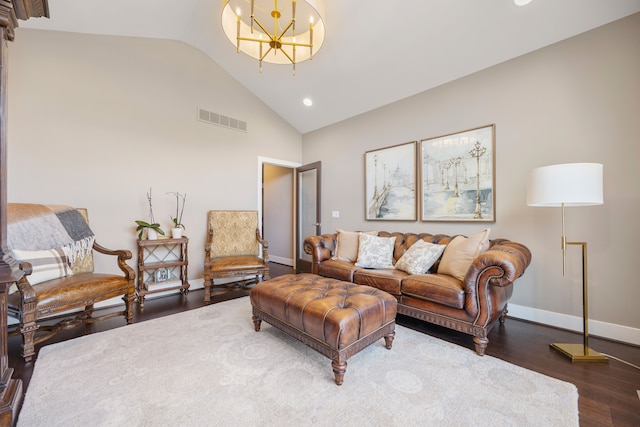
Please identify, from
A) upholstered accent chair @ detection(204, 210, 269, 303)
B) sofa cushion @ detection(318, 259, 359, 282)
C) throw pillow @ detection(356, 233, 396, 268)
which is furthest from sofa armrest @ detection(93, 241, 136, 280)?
throw pillow @ detection(356, 233, 396, 268)

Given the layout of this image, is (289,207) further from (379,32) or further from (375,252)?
(379,32)

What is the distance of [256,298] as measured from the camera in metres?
2.19

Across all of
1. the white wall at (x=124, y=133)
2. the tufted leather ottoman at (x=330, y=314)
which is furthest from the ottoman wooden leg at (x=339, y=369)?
the white wall at (x=124, y=133)

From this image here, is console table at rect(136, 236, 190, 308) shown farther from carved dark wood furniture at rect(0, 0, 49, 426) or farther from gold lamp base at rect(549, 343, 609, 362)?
gold lamp base at rect(549, 343, 609, 362)

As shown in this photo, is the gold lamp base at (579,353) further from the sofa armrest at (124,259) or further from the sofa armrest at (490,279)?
the sofa armrest at (124,259)

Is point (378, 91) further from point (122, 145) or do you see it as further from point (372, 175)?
point (122, 145)

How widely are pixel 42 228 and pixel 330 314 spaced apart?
1598 mm

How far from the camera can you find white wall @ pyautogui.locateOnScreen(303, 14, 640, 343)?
83.3 inches

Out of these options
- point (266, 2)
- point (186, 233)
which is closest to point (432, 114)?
point (266, 2)

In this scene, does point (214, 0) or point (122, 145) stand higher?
point (214, 0)

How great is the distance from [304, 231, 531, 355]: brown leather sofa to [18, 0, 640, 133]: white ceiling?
6.67ft

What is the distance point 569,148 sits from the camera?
2355 millimetres

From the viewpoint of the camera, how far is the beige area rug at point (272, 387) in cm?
132

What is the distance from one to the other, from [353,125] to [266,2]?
2049 mm
